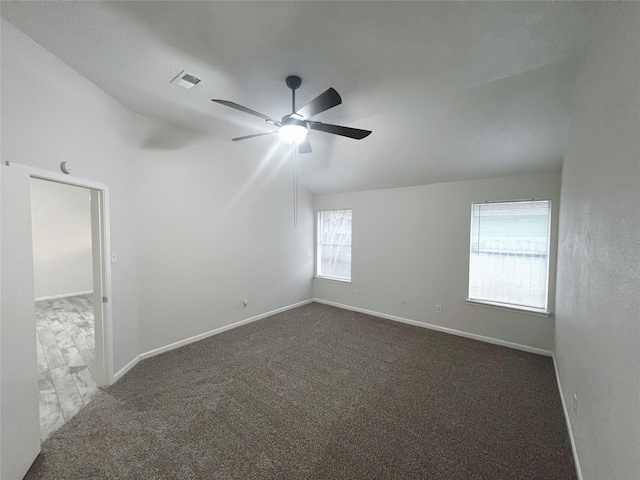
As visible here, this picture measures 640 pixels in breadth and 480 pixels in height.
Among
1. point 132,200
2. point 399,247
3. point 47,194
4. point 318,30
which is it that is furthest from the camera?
point 47,194

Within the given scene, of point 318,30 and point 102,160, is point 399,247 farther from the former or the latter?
point 102,160

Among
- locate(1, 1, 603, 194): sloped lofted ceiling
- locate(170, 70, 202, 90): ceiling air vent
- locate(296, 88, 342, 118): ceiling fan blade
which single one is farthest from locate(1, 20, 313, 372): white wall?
locate(296, 88, 342, 118): ceiling fan blade

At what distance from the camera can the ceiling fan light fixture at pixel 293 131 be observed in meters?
2.12

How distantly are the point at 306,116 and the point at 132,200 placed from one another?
231 cm

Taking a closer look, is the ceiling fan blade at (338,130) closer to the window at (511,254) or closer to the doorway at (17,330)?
the doorway at (17,330)

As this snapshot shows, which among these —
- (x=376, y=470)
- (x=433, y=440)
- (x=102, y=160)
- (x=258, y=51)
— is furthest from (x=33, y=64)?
(x=433, y=440)

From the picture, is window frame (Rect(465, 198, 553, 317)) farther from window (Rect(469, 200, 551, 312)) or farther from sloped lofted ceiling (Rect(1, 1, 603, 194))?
sloped lofted ceiling (Rect(1, 1, 603, 194))

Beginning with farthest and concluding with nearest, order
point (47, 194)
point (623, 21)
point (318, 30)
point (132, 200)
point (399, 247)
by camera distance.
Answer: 1. point (47, 194)
2. point (399, 247)
3. point (132, 200)
4. point (318, 30)
5. point (623, 21)

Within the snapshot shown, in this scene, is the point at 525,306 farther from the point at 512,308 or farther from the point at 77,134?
the point at 77,134

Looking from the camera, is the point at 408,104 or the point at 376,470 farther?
the point at 408,104

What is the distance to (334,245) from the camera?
5430mm

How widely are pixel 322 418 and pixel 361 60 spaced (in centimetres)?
291

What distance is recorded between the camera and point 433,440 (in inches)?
75.7

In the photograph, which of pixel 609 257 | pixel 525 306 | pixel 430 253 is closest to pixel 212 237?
pixel 430 253
